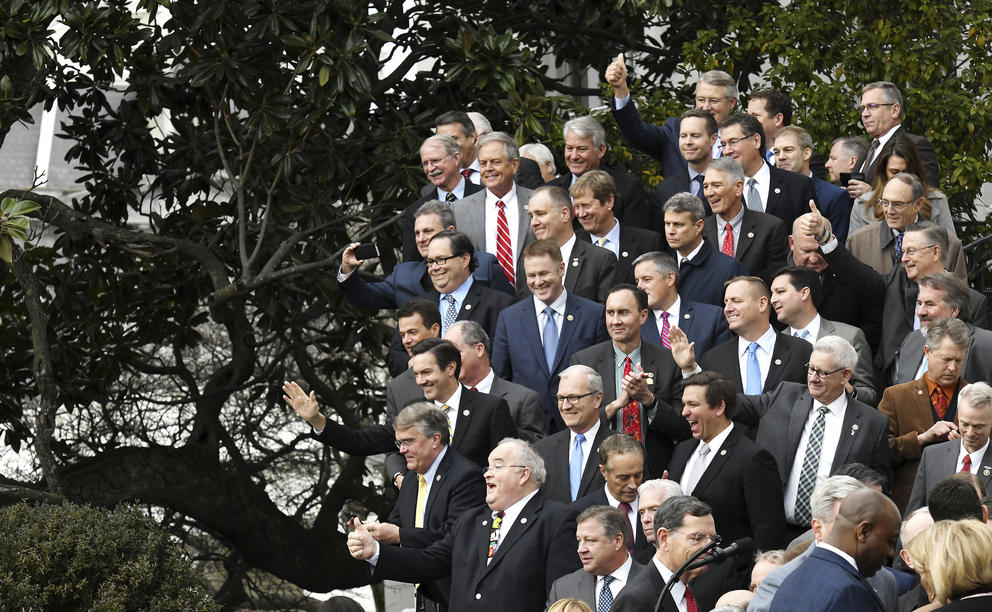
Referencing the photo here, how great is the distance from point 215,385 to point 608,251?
25.6 feet

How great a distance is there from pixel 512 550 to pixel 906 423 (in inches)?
91.3

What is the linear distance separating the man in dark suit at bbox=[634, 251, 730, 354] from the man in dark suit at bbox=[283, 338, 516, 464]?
109 cm

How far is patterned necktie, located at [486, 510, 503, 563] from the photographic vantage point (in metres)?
8.36

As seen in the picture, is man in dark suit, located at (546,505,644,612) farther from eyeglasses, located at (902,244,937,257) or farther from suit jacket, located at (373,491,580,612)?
eyeglasses, located at (902,244,937,257)

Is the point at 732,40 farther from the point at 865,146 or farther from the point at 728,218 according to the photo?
the point at 728,218

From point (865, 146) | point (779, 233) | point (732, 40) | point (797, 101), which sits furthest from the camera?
point (732, 40)

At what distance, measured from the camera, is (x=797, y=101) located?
13.1 metres

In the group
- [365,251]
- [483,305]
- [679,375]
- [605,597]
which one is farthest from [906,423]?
[365,251]

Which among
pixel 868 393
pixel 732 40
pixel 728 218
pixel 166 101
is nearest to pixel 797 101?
pixel 732 40

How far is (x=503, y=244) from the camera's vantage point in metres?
11.1

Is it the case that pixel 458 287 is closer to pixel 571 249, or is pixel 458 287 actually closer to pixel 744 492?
pixel 571 249

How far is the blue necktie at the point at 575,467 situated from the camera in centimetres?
887

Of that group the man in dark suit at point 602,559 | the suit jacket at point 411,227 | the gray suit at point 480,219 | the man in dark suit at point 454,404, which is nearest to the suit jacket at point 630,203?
the gray suit at point 480,219

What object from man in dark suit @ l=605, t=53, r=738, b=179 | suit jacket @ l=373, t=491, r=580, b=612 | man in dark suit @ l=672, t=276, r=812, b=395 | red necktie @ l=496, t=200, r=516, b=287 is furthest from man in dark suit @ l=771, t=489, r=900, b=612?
man in dark suit @ l=605, t=53, r=738, b=179
